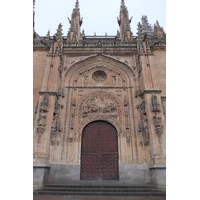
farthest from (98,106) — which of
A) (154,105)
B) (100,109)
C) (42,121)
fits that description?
(42,121)

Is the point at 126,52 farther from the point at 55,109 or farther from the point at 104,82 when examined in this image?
the point at 55,109

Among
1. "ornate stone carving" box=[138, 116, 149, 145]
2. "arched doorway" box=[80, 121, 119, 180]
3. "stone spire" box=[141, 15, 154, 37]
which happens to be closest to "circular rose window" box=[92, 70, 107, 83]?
"arched doorway" box=[80, 121, 119, 180]

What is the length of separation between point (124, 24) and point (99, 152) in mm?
14050

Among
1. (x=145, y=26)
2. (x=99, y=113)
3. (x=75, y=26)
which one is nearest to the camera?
(x=99, y=113)

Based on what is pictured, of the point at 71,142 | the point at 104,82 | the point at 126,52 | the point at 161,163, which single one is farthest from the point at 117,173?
the point at 126,52

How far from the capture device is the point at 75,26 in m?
18.6

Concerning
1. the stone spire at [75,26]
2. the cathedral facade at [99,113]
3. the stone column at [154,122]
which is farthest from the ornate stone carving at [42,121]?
the stone spire at [75,26]

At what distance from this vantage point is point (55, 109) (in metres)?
11.0

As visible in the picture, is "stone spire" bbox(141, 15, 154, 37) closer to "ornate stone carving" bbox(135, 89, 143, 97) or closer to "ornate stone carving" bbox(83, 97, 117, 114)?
"ornate stone carving" bbox(135, 89, 143, 97)

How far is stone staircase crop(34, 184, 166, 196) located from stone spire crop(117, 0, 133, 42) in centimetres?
1289

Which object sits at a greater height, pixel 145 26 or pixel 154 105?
pixel 145 26

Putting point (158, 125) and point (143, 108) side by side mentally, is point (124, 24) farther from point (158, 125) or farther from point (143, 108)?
point (158, 125)

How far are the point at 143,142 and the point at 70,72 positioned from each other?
7.34 meters

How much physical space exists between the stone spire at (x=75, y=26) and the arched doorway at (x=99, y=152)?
945 centimetres
